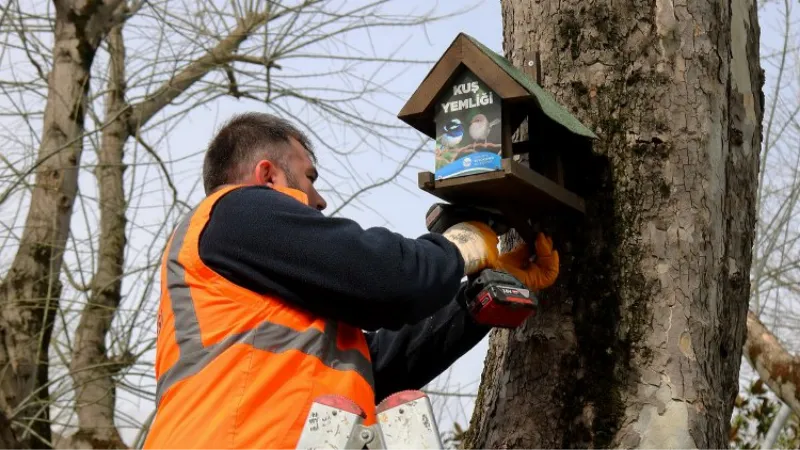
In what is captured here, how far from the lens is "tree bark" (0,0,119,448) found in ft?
19.9

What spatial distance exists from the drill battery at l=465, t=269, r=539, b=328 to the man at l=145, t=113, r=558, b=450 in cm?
6

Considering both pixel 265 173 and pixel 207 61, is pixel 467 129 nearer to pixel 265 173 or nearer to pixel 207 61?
pixel 265 173

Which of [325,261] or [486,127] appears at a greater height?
[486,127]

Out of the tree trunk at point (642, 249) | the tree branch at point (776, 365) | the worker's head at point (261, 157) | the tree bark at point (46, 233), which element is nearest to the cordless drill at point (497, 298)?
the tree trunk at point (642, 249)

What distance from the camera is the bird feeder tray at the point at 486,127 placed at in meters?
2.50

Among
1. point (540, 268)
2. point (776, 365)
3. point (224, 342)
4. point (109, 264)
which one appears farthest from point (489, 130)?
point (109, 264)

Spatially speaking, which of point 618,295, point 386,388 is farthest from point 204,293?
point 618,295

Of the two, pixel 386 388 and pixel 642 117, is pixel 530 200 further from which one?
pixel 386 388

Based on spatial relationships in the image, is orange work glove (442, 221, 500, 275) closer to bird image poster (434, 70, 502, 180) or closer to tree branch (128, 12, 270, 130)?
bird image poster (434, 70, 502, 180)

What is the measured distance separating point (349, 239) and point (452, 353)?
25.9 inches

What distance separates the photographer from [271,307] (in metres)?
2.28

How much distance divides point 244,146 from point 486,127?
25.6 inches

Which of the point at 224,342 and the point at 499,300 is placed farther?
the point at 499,300

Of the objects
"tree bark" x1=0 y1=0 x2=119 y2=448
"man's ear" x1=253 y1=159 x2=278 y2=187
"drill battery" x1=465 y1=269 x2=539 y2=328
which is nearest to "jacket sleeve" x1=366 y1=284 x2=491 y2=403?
"drill battery" x1=465 y1=269 x2=539 y2=328
